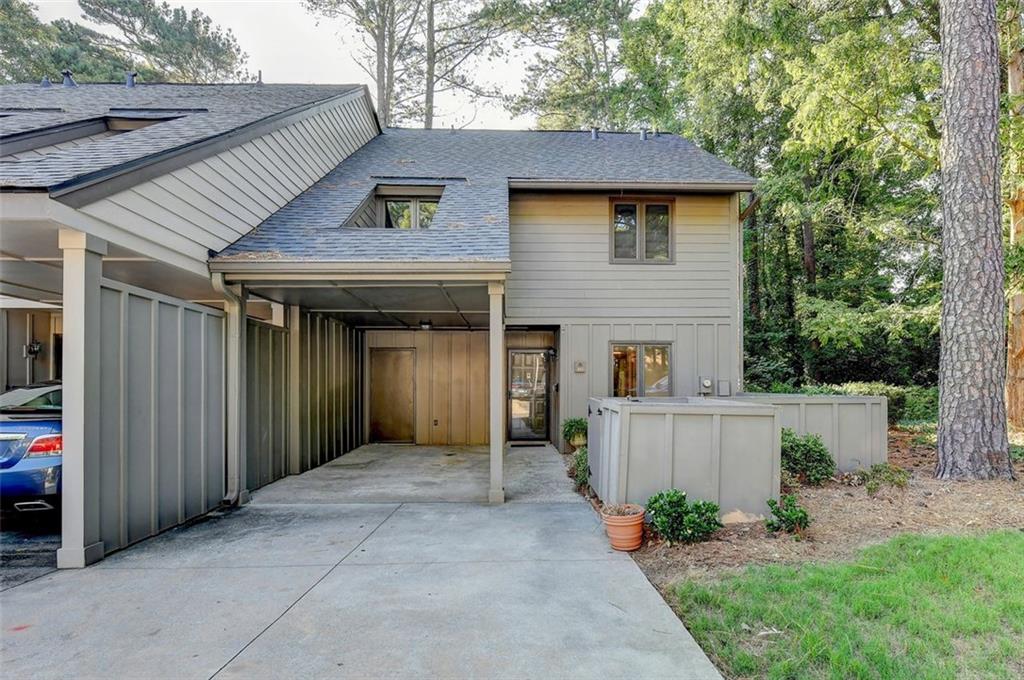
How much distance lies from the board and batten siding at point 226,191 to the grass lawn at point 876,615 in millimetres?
5023

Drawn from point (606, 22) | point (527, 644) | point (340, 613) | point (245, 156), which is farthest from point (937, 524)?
point (606, 22)

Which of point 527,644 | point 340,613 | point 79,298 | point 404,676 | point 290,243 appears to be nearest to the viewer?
point 404,676

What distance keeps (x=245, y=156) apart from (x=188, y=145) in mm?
1089

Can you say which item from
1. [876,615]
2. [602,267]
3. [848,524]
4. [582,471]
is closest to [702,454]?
[848,524]

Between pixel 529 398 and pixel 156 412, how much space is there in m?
6.20

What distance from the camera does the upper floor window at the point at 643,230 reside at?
8.43 m

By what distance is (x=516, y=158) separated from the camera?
30.3ft

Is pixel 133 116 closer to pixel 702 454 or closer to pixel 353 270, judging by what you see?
pixel 353 270

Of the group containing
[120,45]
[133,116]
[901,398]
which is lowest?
[901,398]

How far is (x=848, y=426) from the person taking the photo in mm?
6000

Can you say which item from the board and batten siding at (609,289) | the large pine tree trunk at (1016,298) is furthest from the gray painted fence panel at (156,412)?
the large pine tree trunk at (1016,298)

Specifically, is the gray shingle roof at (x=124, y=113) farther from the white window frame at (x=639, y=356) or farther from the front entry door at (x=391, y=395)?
the white window frame at (x=639, y=356)

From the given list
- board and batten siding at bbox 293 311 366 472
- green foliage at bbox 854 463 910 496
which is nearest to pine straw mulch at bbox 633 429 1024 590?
green foliage at bbox 854 463 910 496

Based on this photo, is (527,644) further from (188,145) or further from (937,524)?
(188,145)
